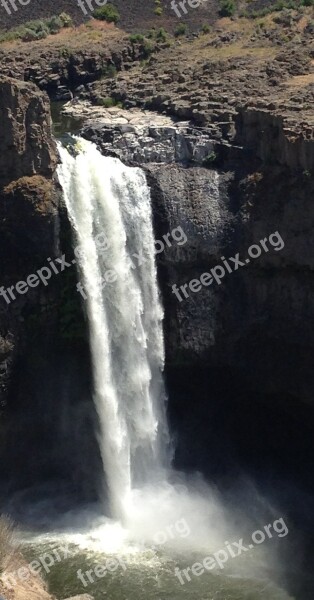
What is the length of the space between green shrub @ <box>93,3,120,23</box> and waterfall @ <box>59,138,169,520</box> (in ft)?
69.5

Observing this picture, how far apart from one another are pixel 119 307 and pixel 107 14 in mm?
26335

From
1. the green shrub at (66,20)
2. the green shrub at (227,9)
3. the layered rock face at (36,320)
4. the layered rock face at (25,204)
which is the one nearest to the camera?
the layered rock face at (25,204)

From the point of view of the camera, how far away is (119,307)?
97.7 ft

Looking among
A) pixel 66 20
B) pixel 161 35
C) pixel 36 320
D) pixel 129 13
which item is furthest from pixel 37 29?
pixel 36 320

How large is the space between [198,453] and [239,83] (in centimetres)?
1658

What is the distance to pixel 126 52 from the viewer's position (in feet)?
145

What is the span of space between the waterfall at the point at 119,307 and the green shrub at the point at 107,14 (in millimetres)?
21186

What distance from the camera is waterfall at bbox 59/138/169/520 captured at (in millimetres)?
29047

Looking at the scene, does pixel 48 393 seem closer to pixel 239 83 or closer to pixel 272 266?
pixel 272 266

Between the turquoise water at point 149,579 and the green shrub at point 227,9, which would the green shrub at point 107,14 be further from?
the turquoise water at point 149,579

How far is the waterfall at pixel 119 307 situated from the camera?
2905 cm

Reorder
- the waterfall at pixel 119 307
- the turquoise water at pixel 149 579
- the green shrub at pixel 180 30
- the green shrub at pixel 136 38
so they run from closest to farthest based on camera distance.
A: the turquoise water at pixel 149 579 < the waterfall at pixel 119 307 < the green shrub at pixel 136 38 < the green shrub at pixel 180 30

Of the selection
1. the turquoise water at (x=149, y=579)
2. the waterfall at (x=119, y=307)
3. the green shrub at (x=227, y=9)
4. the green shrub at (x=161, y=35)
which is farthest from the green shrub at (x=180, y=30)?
the turquoise water at (x=149, y=579)

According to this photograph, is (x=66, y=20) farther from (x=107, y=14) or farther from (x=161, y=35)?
(x=161, y=35)
